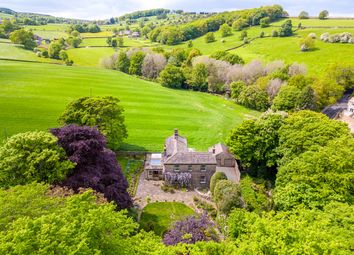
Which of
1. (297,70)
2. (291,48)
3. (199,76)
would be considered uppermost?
(291,48)

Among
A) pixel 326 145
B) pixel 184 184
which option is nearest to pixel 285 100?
pixel 326 145

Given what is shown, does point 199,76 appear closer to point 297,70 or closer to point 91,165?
point 297,70

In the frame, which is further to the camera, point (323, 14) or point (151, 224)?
point (323, 14)

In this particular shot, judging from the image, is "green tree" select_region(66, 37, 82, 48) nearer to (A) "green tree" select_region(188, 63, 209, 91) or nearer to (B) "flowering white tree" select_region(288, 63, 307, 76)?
(A) "green tree" select_region(188, 63, 209, 91)

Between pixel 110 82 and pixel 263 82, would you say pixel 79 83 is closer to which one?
pixel 110 82

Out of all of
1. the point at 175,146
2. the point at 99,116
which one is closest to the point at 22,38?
the point at 99,116

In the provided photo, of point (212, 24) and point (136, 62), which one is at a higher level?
point (212, 24)

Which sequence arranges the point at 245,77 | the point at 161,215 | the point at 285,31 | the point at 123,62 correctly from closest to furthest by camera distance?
the point at 161,215 < the point at 245,77 < the point at 123,62 < the point at 285,31

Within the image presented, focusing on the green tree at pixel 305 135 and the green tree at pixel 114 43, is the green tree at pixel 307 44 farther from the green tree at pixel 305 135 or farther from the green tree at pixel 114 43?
the green tree at pixel 114 43
